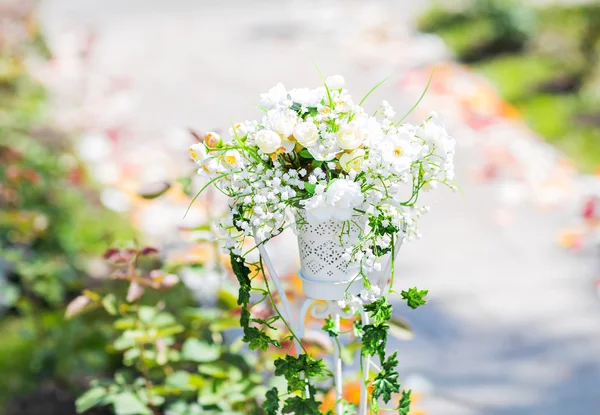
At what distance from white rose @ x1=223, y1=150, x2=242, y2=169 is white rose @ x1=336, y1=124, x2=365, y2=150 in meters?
0.21

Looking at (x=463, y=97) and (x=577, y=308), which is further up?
(x=463, y=97)

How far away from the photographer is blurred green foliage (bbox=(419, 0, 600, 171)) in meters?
4.95

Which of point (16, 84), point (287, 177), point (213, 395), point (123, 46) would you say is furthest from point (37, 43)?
point (287, 177)

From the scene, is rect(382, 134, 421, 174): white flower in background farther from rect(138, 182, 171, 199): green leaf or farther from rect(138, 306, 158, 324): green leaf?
rect(138, 306, 158, 324): green leaf

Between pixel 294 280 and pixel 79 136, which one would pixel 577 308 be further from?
pixel 79 136

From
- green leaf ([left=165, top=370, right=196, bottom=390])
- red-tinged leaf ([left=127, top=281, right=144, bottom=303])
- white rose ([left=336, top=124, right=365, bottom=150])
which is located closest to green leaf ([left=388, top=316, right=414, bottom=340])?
green leaf ([left=165, top=370, right=196, bottom=390])

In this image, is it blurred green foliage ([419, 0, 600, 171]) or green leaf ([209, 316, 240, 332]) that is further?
blurred green foliage ([419, 0, 600, 171])

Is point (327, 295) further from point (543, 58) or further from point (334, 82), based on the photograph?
point (543, 58)

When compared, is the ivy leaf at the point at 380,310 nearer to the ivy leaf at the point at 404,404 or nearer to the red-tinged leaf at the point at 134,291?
the ivy leaf at the point at 404,404

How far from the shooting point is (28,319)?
3.20 m

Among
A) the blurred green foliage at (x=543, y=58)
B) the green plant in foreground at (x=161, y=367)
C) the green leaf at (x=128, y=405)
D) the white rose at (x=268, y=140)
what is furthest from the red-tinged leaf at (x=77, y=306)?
the blurred green foliage at (x=543, y=58)

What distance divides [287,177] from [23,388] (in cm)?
172

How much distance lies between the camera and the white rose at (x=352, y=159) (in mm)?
1526

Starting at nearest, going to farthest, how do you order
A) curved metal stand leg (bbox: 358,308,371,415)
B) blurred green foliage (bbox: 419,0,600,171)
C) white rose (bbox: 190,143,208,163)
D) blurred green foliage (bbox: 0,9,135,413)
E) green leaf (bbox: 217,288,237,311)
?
white rose (bbox: 190,143,208,163)
curved metal stand leg (bbox: 358,308,371,415)
green leaf (bbox: 217,288,237,311)
blurred green foliage (bbox: 0,9,135,413)
blurred green foliage (bbox: 419,0,600,171)
